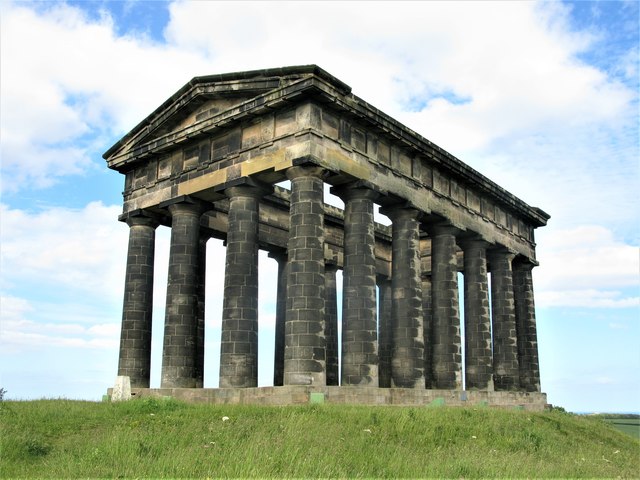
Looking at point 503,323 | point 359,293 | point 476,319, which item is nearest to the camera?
point 359,293

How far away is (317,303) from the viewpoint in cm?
2459

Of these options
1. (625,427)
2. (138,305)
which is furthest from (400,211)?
(625,427)

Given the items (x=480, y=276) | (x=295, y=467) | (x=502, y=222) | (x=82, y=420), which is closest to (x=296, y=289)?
(x=82, y=420)

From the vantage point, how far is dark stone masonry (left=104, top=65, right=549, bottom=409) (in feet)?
83.7

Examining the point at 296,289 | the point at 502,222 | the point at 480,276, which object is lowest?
the point at 296,289

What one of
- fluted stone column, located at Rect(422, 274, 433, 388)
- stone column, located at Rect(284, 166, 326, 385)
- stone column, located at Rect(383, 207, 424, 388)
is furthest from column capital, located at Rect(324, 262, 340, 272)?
stone column, located at Rect(284, 166, 326, 385)

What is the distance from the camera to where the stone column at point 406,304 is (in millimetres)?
29219

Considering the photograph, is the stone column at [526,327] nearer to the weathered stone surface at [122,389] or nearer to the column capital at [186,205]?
the column capital at [186,205]

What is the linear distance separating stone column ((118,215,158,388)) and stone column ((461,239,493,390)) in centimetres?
1658

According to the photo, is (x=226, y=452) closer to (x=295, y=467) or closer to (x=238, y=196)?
(x=295, y=467)

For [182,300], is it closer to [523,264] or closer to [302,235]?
[302,235]

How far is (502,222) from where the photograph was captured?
131 feet

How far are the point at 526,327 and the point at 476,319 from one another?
7.49 meters

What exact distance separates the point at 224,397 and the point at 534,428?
11.3 m
